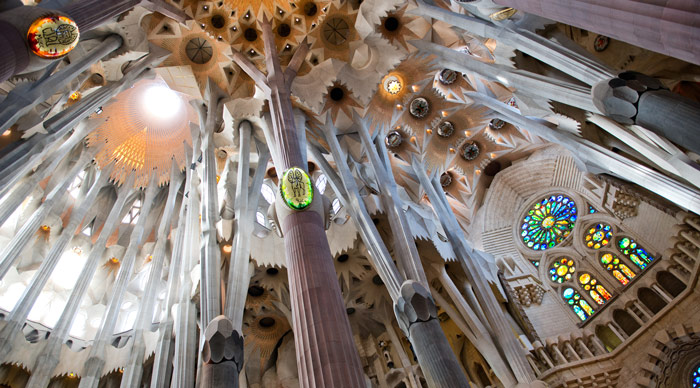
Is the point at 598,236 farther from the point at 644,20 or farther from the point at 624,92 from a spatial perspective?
the point at 644,20

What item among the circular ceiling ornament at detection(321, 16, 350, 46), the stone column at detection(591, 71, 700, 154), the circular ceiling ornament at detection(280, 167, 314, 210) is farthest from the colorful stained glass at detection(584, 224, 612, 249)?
the circular ceiling ornament at detection(280, 167, 314, 210)

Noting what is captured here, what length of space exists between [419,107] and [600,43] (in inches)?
301

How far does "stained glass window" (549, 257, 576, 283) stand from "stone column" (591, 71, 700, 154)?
962 cm

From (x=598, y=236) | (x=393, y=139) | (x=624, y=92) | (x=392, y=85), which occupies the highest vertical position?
(x=392, y=85)

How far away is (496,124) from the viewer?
17.2m

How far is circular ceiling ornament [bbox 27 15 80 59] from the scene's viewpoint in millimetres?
5230

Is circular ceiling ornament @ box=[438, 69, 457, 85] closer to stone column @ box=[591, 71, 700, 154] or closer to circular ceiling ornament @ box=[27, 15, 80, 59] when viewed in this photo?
stone column @ box=[591, 71, 700, 154]

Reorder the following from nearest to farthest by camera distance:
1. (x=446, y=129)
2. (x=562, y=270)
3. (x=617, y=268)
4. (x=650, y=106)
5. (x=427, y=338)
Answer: (x=650, y=106), (x=427, y=338), (x=617, y=268), (x=562, y=270), (x=446, y=129)

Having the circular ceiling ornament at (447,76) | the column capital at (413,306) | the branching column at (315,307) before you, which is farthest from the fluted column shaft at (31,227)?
the circular ceiling ornament at (447,76)

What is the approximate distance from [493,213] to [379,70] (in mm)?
8370

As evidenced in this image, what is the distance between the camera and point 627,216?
1342cm

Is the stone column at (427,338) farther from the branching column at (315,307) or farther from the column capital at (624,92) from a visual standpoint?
the column capital at (624,92)

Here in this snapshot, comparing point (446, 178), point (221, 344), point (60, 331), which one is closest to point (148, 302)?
point (60, 331)

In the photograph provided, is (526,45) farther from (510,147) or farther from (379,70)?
(510,147)
